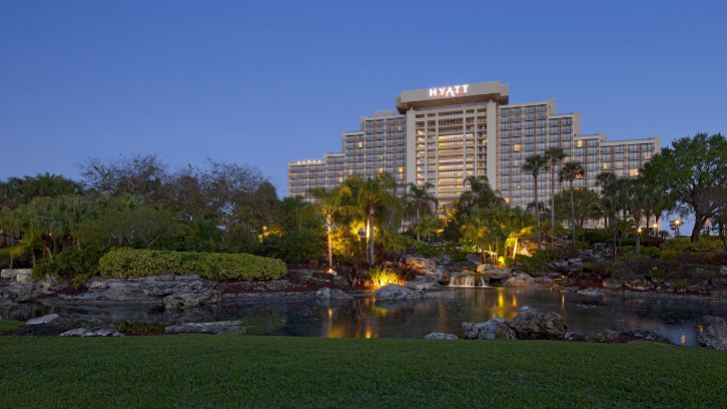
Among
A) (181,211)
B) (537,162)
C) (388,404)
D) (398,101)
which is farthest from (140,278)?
(398,101)

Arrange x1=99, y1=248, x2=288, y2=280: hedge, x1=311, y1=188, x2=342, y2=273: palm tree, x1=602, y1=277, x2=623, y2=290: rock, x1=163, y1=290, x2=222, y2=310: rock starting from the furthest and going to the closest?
1. x1=311, y1=188, x2=342, y2=273: palm tree
2. x1=602, y1=277, x2=623, y2=290: rock
3. x1=99, y1=248, x2=288, y2=280: hedge
4. x1=163, y1=290, x2=222, y2=310: rock

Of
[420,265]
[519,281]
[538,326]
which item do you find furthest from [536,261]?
[538,326]

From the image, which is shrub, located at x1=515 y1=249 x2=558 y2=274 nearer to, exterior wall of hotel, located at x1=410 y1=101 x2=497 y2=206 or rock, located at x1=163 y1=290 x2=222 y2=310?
rock, located at x1=163 y1=290 x2=222 y2=310

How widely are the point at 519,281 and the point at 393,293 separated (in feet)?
46.9

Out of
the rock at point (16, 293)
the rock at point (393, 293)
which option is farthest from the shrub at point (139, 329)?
the rock at point (16, 293)

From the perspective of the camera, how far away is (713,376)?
7.05m

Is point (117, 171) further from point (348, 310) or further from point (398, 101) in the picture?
point (398, 101)

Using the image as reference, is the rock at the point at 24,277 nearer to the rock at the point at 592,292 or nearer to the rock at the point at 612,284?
the rock at the point at 592,292

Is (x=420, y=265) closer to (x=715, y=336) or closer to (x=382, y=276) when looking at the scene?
(x=382, y=276)

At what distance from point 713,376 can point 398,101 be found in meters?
127

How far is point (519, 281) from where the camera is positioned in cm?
3597

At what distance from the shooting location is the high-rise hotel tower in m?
120

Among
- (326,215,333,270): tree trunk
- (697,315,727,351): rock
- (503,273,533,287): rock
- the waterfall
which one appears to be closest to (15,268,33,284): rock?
(326,215,333,270): tree trunk

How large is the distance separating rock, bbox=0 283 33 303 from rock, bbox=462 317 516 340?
80.0 ft
